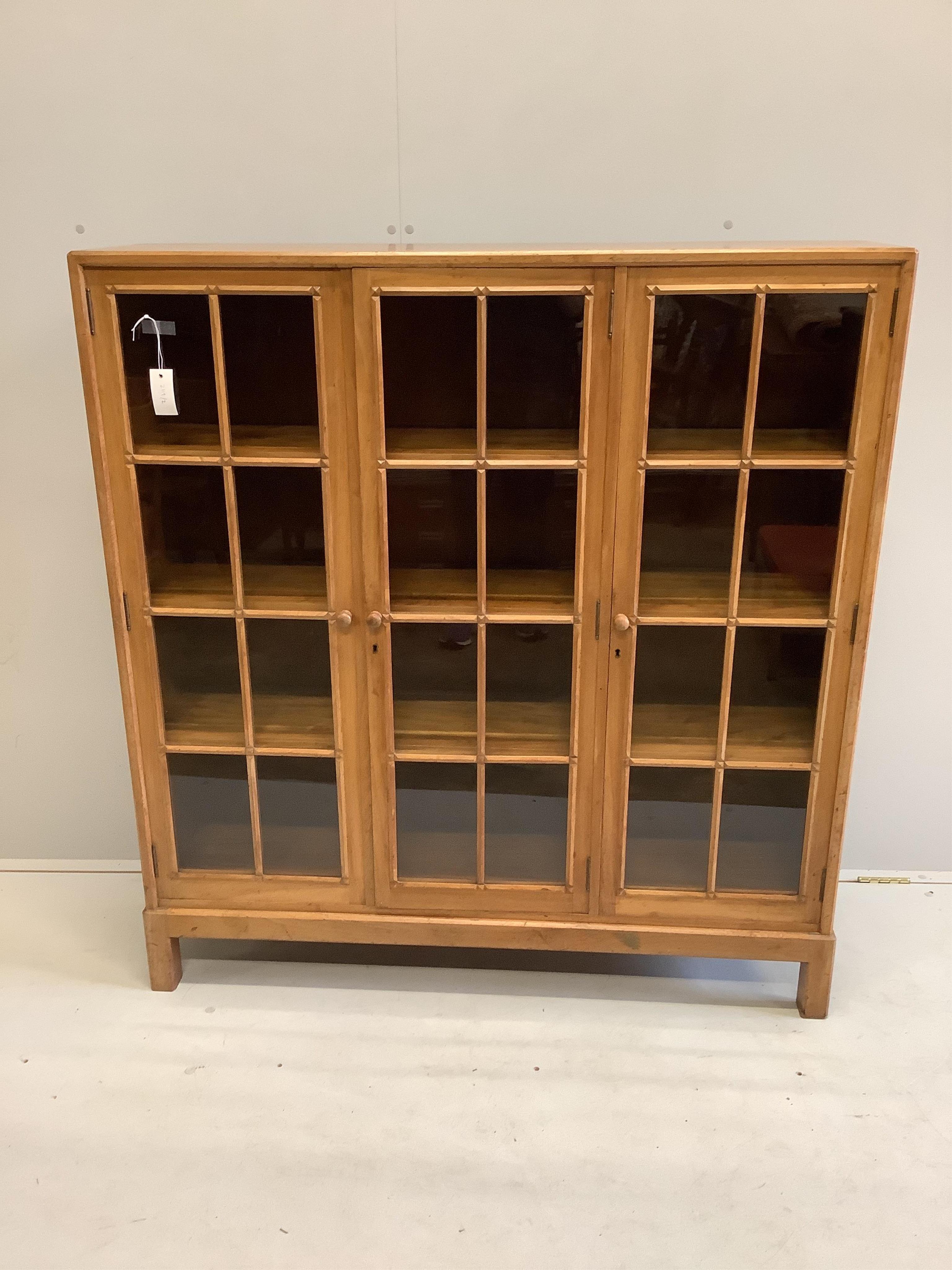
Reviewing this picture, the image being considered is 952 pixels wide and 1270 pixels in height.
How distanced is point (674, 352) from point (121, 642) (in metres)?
1.20

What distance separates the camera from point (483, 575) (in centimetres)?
177

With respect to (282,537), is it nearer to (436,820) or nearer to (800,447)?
(436,820)

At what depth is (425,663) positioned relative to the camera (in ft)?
6.09

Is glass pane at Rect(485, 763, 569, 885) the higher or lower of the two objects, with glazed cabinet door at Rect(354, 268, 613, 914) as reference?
lower

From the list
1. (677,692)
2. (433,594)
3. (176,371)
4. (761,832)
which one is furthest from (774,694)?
(176,371)

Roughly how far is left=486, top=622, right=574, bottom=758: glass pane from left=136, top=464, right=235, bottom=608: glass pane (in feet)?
1.79

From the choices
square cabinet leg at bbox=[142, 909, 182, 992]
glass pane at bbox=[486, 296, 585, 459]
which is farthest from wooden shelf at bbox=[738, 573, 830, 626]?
square cabinet leg at bbox=[142, 909, 182, 992]

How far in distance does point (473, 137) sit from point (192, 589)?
1.14 meters

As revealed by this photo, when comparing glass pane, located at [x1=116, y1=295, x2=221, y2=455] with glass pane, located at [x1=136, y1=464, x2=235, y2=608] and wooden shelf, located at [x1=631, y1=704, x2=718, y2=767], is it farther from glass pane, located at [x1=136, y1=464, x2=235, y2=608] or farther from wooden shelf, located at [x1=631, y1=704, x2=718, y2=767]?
wooden shelf, located at [x1=631, y1=704, x2=718, y2=767]

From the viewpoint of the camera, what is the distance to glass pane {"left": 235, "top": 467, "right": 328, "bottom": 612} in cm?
176

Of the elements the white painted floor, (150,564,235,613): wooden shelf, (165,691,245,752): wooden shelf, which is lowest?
the white painted floor

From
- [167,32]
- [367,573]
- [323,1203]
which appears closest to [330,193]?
[167,32]

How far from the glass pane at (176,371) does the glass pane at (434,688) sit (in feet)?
1.72

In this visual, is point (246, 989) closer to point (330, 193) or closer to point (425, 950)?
point (425, 950)
